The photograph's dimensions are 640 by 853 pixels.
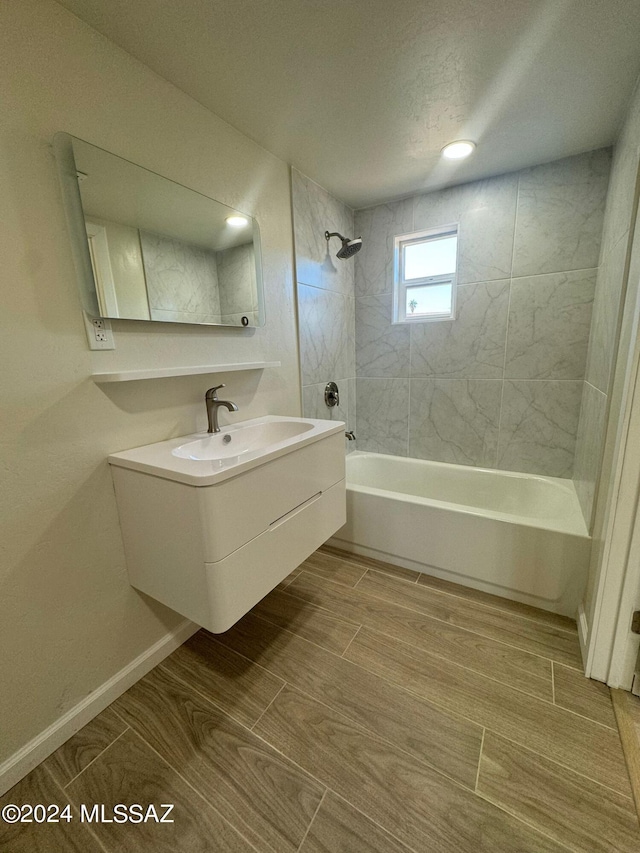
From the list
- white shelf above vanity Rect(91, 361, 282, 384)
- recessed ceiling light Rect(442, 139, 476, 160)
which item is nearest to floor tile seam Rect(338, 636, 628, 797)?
white shelf above vanity Rect(91, 361, 282, 384)

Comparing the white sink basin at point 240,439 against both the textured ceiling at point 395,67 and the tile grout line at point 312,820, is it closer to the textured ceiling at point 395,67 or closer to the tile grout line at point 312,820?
the tile grout line at point 312,820

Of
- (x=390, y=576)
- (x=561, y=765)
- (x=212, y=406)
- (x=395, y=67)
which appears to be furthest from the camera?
(x=390, y=576)

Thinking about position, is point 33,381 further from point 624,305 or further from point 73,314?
point 624,305

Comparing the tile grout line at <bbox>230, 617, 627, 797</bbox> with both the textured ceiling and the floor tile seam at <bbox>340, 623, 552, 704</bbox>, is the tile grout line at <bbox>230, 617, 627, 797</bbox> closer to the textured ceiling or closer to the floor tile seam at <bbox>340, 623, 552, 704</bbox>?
the floor tile seam at <bbox>340, 623, 552, 704</bbox>

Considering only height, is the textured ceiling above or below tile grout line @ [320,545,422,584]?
above

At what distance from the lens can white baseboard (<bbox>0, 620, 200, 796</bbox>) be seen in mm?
965

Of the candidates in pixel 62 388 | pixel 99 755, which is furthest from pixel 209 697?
pixel 62 388

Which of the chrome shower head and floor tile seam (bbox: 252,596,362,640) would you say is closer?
floor tile seam (bbox: 252,596,362,640)

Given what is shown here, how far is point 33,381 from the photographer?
0.94m

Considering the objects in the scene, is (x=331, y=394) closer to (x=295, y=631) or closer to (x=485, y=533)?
(x=485, y=533)

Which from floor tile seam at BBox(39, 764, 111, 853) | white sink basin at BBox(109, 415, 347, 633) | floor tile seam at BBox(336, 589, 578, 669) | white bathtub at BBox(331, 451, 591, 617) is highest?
white sink basin at BBox(109, 415, 347, 633)

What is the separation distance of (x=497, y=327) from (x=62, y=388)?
220cm

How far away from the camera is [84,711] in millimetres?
1104

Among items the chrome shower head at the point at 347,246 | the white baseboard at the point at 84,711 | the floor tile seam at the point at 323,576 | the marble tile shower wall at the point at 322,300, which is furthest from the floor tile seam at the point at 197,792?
the chrome shower head at the point at 347,246
